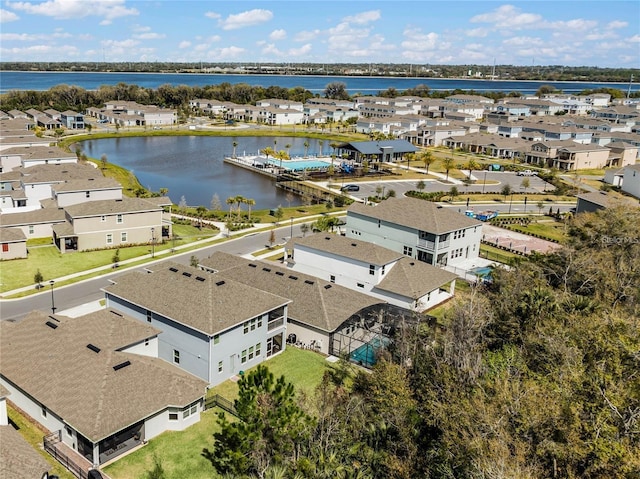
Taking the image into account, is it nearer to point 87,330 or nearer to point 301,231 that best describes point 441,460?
point 87,330

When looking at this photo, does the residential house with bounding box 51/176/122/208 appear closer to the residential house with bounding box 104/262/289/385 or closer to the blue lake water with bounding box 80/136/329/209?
the blue lake water with bounding box 80/136/329/209

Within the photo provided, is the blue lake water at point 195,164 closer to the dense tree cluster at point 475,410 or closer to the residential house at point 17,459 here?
the dense tree cluster at point 475,410

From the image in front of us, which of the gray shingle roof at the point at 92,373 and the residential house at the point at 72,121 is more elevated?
the residential house at the point at 72,121

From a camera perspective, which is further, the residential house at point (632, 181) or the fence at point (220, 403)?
the residential house at point (632, 181)

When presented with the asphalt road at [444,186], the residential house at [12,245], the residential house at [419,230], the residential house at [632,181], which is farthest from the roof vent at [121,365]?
the residential house at [632,181]

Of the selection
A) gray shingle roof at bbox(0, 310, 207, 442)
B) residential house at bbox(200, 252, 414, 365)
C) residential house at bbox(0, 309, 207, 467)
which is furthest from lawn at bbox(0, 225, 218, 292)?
residential house at bbox(200, 252, 414, 365)

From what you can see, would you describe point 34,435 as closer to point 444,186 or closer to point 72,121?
point 444,186

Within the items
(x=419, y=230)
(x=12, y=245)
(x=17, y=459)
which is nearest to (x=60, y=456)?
(x=17, y=459)

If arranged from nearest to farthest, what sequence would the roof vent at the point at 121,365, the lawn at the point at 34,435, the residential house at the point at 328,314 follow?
the lawn at the point at 34,435 → the roof vent at the point at 121,365 → the residential house at the point at 328,314
